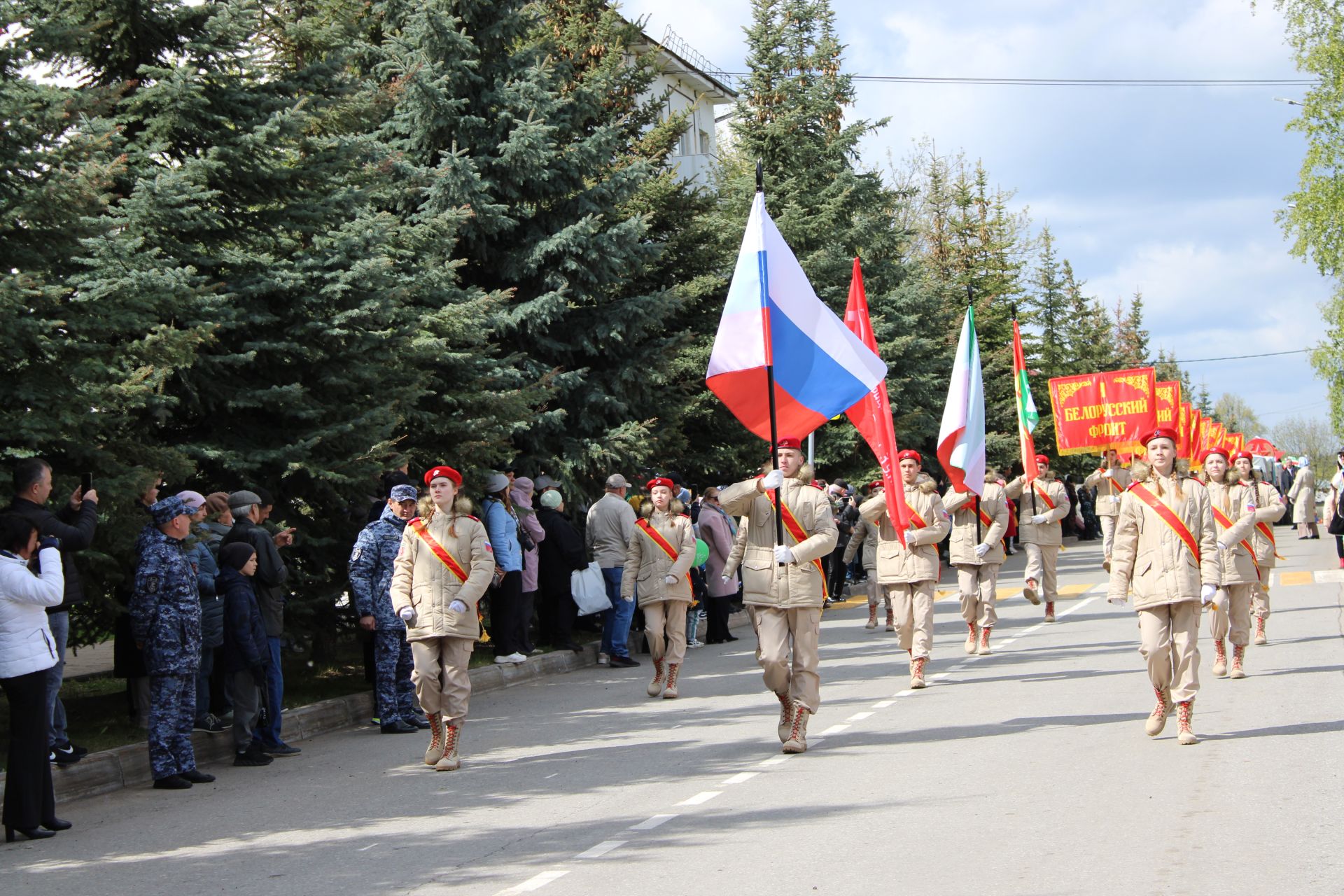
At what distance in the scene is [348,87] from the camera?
14.5m

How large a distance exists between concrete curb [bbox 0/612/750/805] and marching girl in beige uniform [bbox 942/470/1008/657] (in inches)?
181

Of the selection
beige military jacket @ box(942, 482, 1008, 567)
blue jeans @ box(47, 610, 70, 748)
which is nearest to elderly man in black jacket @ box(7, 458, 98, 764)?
blue jeans @ box(47, 610, 70, 748)

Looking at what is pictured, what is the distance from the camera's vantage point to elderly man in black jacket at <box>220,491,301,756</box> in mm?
10844

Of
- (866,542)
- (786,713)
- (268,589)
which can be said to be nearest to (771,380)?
(786,713)

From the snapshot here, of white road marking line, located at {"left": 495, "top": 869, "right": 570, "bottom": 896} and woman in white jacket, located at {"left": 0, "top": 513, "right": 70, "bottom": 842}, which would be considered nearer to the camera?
white road marking line, located at {"left": 495, "top": 869, "right": 570, "bottom": 896}

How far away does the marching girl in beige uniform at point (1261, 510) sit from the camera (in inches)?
528

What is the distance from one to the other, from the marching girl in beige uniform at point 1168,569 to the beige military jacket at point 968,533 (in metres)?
5.06

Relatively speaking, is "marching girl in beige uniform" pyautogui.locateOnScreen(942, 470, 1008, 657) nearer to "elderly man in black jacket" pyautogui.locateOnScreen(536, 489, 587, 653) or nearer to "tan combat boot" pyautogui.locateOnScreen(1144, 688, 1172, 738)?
"elderly man in black jacket" pyautogui.locateOnScreen(536, 489, 587, 653)

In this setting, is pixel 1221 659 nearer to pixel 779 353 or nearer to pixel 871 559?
pixel 779 353

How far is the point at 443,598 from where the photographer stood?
31.8 ft

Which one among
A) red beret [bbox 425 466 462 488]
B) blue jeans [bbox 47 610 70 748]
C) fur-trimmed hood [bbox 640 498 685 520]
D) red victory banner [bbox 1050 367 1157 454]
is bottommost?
blue jeans [bbox 47 610 70 748]

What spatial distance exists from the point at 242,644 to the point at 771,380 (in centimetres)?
442

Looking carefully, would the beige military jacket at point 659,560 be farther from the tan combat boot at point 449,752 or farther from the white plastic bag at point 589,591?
the tan combat boot at point 449,752

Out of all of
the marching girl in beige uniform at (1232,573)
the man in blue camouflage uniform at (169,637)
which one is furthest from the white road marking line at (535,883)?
the marching girl in beige uniform at (1232,573)
